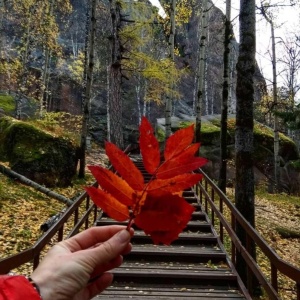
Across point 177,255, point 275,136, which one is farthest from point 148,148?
point 275,136

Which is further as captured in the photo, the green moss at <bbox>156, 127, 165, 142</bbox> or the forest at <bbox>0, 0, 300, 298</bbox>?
the green moss at <bbox>156, 127, 165, 142</bbox>

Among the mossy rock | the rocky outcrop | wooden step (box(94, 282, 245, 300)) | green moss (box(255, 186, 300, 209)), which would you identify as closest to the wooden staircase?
wooden step (box(94, 282, 245, 300))

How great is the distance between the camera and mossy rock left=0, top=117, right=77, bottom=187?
33.1 ft

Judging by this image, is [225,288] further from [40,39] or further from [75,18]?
[75,18]

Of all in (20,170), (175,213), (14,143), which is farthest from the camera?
(14,143)

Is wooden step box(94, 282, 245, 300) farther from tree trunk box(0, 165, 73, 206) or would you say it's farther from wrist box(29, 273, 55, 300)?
tree trunk box(0, 165, 73, 206)

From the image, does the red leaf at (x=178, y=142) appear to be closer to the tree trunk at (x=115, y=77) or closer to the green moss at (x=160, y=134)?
the tree trunk at (x=115, y=77)

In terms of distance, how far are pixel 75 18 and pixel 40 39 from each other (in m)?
23.8

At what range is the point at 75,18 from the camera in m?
42.3

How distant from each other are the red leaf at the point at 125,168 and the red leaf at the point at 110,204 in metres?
0.05

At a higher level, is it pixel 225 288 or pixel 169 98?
pixel 169 98

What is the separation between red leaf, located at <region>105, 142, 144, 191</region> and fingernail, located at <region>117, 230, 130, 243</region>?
18cm

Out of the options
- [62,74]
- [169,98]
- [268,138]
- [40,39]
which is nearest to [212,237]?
[169,98]

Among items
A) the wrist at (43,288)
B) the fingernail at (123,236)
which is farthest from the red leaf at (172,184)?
the wrist at (43,288)
